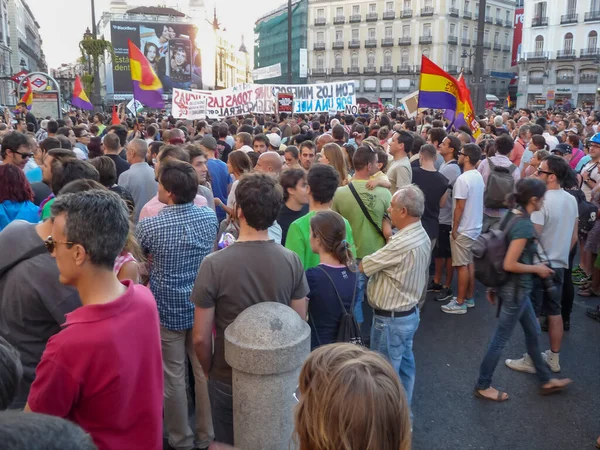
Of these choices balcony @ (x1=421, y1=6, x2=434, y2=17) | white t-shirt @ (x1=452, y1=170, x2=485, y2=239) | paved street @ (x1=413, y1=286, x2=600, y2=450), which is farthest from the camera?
balcony @ (x1=421, y1=6, x2=434, y2=17)

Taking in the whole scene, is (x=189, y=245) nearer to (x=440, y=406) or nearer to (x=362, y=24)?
(x=440, y=406)

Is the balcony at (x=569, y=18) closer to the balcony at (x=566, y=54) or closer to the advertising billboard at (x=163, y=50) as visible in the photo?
the balcony at (x=566, y=54)

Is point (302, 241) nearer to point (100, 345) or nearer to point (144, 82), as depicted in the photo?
point (100, 345)

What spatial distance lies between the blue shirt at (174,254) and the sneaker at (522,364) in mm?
2996

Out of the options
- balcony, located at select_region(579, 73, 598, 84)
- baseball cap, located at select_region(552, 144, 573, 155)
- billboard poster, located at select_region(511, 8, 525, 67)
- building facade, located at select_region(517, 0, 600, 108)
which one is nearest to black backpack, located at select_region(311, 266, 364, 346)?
baseball cap, located at select_region(552, 144, 573, 155)

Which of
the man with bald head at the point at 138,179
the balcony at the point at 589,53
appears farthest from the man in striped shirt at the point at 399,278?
the balcony at the point at 589,53

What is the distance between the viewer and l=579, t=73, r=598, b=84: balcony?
2094 inches

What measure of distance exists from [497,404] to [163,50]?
6858cm

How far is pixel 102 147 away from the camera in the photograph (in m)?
6.87

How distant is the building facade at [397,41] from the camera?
63.4 meters

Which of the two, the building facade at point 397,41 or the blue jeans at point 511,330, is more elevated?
the building facade at point 397,41

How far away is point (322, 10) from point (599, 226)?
2682 inches

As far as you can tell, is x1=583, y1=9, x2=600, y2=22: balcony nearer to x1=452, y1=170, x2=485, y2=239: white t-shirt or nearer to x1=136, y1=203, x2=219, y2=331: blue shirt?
x1=452, y1=170, x2=485, y2=239: white t-shirt

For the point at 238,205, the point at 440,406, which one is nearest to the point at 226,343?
the point at 238,205
